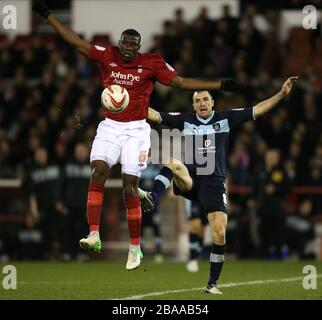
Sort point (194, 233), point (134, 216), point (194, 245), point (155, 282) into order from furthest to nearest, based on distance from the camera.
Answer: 1. point (194, 245)
2. point (194, 233)
3. point (155, 282)
4. point (134, 216)

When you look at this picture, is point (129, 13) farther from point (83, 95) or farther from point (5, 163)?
point (5, 163)

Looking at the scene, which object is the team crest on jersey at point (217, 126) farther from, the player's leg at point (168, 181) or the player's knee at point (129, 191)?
the player's knee at point (129, 191)

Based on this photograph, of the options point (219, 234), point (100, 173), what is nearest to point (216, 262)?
point (219, 234)

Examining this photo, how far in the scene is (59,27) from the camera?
11.1 m

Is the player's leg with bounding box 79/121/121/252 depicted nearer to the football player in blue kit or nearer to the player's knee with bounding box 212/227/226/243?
the football player in blue kit

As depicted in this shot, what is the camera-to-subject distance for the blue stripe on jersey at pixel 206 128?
11.7 m

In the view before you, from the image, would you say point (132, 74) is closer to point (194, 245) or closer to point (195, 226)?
point (195, 226)

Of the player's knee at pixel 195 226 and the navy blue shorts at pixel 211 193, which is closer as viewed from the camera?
the navy blue shorts at pixel 211 193

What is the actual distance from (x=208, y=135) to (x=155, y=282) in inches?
81.7

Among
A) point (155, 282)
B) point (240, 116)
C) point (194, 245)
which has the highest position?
point (240, 116)

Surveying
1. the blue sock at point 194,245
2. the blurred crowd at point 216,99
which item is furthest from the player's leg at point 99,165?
the blurred crowd at point 216,99

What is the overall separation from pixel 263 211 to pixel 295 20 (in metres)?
6.13

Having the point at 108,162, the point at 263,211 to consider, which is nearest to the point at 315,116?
the point at 263,211
